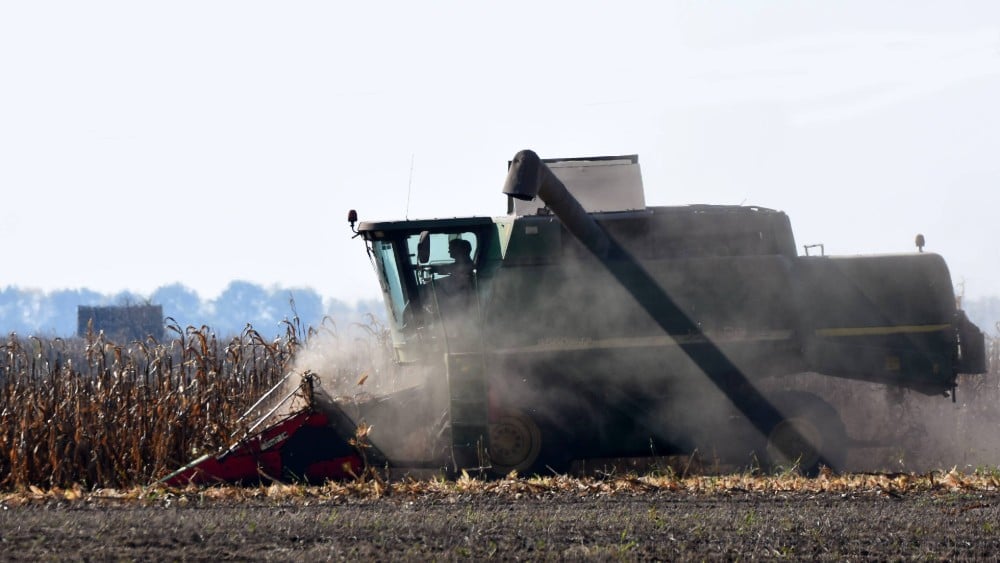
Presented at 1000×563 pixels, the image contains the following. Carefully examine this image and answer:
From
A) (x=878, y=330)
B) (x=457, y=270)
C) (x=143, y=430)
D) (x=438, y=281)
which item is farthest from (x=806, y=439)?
(x=143, y=430)

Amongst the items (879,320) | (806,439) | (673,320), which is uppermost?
(673,320)

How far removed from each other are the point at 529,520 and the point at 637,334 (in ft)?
13.5

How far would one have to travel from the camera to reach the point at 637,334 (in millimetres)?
11445

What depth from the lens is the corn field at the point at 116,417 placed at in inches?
456

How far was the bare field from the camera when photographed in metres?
6.56

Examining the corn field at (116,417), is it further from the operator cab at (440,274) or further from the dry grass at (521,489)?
the operator cab at (440,274)

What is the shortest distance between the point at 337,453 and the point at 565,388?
2357 millimetres

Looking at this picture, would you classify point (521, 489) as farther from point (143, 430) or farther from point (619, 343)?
point (143, 430)

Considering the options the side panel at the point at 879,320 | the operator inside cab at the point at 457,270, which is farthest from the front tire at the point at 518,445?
the side panel at the point at 879,320

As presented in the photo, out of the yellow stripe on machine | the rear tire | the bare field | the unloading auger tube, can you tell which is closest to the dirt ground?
the bare field

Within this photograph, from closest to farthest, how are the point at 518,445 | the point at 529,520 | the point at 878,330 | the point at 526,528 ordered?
the point at 526,528
the point at 529,520
the point at 518,445
the point at 878,330

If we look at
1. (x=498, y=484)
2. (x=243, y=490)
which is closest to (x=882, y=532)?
(x=498, y=484)

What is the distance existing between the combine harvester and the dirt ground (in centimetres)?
228

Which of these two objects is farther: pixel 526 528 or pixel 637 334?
pixel 637 334
